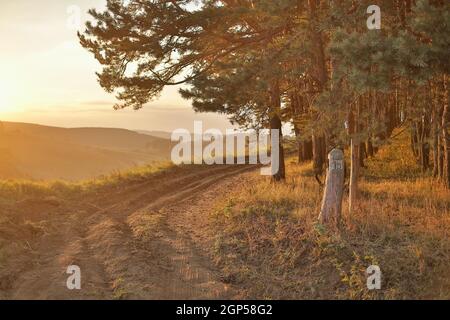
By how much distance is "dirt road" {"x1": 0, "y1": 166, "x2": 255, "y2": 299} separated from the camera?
27.4 feet

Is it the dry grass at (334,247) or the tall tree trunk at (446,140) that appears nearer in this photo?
the dry grass at (334,247)

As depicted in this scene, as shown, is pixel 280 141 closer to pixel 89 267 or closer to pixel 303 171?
pixel 303 171

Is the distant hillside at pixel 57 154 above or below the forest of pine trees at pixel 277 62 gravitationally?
below

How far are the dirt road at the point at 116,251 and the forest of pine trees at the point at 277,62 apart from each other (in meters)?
3.90

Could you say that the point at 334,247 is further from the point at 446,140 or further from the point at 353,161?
the point at 446,140

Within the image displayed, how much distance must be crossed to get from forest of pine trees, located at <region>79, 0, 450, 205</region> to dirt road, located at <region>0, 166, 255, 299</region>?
3.90 metres

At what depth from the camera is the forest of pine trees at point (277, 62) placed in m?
11.6

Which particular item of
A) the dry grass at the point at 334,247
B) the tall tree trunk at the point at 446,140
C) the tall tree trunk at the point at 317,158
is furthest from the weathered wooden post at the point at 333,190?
the tall tree trunk at the point at 317,158

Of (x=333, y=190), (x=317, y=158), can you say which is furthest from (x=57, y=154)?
(x=333, y=190)

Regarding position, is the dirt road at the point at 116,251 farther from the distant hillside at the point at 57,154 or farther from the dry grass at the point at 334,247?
the distant hillside at the point at 57,154

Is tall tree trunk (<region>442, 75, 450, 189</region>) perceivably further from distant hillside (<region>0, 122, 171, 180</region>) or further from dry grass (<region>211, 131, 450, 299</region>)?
distant hillside (<region>0, 122, 171, 180</region>)

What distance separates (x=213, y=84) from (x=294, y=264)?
21.7 ft

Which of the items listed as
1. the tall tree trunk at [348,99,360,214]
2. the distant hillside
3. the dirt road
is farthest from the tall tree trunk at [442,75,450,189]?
the distant hillside

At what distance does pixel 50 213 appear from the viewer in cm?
1397
